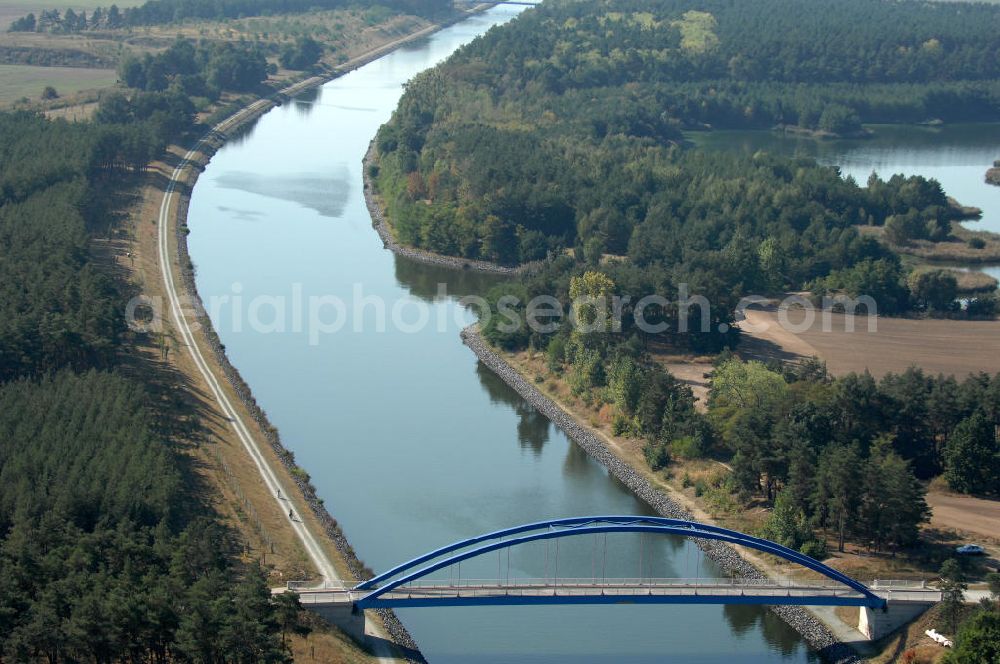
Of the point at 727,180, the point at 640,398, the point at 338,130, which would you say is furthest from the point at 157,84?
the point at 640,398

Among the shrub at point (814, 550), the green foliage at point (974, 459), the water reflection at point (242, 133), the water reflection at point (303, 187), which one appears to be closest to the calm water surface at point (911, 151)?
the water reflection at point (303, 187)

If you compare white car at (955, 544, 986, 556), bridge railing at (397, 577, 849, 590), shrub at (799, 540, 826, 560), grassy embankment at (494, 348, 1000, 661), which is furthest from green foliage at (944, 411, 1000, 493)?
bridge railing at (397, 577, 849, 590)

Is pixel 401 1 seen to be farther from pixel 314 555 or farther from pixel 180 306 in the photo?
pixel 314 555

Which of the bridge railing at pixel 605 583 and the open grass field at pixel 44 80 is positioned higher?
the open grass field at pixel 44 80

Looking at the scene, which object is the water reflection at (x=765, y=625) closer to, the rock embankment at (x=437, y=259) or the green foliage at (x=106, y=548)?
the green foliage at (x=106, y=548)

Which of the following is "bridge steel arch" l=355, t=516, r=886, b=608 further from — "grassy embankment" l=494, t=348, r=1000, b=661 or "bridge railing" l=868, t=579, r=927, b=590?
"grassy embankment" l=494, t=348, r=1000, b=661

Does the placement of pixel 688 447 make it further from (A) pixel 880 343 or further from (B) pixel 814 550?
(A) pixel 880 343

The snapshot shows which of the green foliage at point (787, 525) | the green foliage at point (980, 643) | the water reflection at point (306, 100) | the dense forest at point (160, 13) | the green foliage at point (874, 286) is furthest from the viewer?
the dense forest at point (160, 13)
